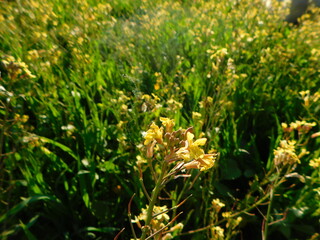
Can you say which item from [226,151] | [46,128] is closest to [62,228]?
[46,128]

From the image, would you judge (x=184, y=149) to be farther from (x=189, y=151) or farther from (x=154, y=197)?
(x=154, y=197)

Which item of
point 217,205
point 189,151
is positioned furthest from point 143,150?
point 189,151

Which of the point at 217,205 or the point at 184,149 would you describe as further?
the point at 217,205

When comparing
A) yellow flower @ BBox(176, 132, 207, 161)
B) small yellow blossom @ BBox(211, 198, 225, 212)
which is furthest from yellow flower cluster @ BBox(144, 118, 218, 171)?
small yellow blossom @ BBox(211, 198, 225, 212)

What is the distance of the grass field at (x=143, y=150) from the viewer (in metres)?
1.19

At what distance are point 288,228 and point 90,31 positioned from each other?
7.73ft

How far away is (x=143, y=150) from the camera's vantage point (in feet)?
4.13

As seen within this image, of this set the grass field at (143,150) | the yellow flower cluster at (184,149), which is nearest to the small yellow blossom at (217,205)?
the grass field at (143,150)

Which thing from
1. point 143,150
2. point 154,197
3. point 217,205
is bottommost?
point 217,205

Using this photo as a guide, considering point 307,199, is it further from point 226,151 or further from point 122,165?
point 122,165

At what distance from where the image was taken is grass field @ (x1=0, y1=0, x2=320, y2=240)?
1.19 meters

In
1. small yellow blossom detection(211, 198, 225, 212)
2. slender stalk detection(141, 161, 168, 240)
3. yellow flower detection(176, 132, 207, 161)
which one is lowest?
small yellow blossom detection(211, 198, 225, 212)

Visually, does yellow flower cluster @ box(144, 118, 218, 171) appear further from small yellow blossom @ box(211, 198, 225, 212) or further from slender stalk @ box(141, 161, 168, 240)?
small yellow blossom @ box(211, 198, 225, 212)

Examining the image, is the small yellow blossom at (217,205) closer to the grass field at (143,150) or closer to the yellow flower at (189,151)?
the grass field at (143,150)
